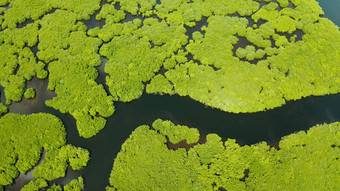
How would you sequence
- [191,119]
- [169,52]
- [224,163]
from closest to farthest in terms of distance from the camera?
[224,163] → [191,119] → [169,52]

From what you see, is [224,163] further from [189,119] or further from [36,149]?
[36,149]

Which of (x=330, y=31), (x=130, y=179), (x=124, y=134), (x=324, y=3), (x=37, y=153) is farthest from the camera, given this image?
(x=324, y=3)

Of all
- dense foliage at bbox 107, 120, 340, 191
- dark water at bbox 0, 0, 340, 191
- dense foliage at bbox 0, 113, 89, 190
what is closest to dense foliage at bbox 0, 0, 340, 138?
dark water at bbox 0, 0, 340, 191

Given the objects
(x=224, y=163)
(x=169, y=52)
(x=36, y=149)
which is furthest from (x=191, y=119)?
(x=36, y=149)

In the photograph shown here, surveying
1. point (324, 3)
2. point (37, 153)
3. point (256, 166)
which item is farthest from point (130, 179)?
point (324, 3)

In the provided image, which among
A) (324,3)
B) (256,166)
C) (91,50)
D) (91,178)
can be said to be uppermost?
(324,3)

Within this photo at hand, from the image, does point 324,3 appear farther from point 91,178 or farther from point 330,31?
point 91,178

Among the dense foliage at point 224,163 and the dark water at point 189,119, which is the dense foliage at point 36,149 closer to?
the dark water at point 189,119
